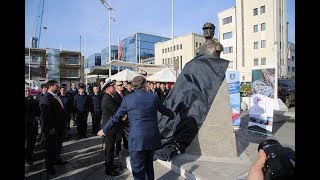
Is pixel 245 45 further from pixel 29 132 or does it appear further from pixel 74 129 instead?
pixel 29 132

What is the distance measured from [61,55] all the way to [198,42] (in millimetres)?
33417

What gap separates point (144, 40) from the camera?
8588 cm

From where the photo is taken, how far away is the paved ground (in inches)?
217

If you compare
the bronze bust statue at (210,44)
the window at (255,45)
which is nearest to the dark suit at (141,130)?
the bronze bust statue at (210,44)

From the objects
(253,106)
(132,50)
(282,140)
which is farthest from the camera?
(132,50)

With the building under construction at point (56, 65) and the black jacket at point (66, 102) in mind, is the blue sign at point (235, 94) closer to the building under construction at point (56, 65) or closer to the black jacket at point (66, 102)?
the black jacket at point (66, 102)

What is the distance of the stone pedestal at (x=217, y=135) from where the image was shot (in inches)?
228

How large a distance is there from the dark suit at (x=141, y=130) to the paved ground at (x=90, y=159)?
1.18m

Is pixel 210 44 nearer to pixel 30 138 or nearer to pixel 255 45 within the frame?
pixel 30 138

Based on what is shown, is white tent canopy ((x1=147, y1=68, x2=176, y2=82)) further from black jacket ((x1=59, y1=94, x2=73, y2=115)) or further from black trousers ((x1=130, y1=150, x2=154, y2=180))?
black trousers ((x1=130, y1=150, x2=154, y2=180))

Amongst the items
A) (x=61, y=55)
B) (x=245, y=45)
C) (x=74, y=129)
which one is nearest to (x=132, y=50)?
(x=61, y=55)

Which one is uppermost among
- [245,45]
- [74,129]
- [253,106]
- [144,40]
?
[144,40]

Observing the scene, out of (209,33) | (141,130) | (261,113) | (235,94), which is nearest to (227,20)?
(235,94)

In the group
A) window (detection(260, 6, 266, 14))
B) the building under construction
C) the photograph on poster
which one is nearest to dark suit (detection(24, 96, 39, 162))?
the photograph on poster
